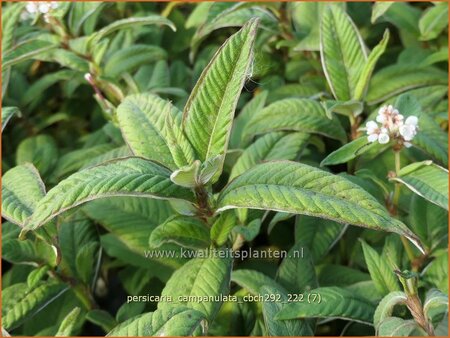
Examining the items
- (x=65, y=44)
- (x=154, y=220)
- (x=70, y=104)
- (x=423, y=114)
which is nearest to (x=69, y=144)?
(x=70, y=104)

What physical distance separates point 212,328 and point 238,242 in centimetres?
18

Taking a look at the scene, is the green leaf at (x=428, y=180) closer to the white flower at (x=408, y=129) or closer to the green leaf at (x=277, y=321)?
the white flower at (x=408, y=129)

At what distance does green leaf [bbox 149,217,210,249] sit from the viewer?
3.68 ft

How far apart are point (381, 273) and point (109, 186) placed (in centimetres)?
53

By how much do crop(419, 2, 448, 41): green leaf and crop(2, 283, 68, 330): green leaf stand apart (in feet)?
3.52

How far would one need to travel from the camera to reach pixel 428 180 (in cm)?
117

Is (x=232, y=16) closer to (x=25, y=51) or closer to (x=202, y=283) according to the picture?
(x=25, y=51)

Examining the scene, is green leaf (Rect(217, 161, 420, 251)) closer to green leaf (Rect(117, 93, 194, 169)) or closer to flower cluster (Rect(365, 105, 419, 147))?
green leaf (Rect(117, 93, 194, 169))

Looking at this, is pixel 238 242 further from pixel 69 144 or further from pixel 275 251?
pixel 69 144

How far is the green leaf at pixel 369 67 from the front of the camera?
50.5 inches

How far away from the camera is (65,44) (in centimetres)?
160

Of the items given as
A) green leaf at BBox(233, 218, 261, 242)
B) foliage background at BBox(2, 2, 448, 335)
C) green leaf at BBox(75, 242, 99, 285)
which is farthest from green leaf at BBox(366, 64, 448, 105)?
green leaf at BBox(75, 242, 99, 285)

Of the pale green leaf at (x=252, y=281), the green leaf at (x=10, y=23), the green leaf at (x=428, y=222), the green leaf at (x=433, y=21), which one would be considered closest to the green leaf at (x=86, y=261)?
the pale green leaf at (x=252, y=281)

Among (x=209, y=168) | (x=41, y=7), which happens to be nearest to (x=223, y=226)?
(x=209, y=168)
